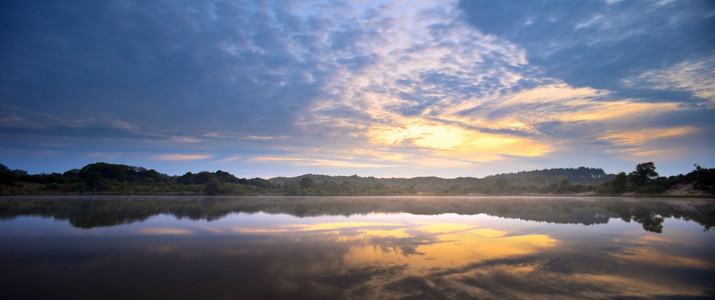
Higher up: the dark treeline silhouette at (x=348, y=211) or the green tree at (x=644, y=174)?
the green tree at (x=644, y=174)

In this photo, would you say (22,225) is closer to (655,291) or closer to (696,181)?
(655,291)

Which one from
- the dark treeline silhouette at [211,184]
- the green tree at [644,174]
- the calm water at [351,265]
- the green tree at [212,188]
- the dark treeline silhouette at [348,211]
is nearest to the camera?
the calm water at [351,265]

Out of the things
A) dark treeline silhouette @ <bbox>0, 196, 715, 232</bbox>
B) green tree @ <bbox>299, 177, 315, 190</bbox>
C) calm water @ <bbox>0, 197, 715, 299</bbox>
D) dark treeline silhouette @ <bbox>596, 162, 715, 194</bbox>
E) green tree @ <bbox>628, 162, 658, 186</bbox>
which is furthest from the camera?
green tree @ <bbox>299, 177, 315, 190</bbox>

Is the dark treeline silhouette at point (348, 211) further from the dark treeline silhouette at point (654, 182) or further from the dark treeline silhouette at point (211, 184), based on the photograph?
the dark treeline silhouette at point (211, 184)

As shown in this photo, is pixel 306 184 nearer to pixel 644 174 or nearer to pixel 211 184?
pixel 211 184

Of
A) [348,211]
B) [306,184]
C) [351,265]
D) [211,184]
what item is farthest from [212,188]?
[351,265]

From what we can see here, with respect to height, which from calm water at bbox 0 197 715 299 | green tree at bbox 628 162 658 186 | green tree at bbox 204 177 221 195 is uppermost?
green tree at bbox 628 162 658 186

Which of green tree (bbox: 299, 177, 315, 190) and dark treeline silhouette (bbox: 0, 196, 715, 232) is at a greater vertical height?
green tree (bbox: 299, 177, 315, 190)

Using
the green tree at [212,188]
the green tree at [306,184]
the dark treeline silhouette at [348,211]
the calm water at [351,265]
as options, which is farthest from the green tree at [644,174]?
the green tree at [212,188]

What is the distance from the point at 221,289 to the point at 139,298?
1587mm

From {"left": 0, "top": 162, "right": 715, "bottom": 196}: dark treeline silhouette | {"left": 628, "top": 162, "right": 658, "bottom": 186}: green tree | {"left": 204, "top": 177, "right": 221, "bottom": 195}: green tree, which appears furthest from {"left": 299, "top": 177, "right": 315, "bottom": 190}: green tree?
{"left": 628, "top": 162, "right": 658, "bottom": 186}: green tree

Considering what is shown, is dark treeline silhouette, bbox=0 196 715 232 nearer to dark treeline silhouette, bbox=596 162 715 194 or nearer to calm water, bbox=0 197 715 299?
calm water, bbox=0 197 715 299

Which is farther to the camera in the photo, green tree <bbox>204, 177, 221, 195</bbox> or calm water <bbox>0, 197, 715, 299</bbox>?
green tree <bbox>204, 177, 221, 195</bbox>

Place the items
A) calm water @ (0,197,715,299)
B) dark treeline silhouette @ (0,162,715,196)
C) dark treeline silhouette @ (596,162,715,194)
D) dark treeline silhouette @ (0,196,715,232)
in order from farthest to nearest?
1. dark treeline silhouette @ (0,162,715,196)
2. dark treeline silhouette @ (596,162,715,194)
3. dark treeline silhouette @ (0,196,715,232)
4. calm water @ (0,197,715,299)
